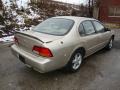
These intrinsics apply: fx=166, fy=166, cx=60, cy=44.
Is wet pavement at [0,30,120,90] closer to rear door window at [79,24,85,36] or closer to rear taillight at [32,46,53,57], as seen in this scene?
rear taillight at [32,46,53,57]

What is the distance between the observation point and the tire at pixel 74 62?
4352 millimetres

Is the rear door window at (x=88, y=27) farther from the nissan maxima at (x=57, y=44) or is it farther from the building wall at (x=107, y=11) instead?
the building wall at (x=107, y=11)

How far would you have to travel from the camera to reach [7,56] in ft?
19.0

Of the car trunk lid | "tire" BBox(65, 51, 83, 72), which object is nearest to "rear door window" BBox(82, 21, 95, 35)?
"tire" BBox(65, 51, 83, 72)

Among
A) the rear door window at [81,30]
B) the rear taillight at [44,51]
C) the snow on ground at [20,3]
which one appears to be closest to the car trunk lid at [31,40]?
the rear taillight at [44,51]

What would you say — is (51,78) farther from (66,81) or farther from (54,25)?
(54,25)

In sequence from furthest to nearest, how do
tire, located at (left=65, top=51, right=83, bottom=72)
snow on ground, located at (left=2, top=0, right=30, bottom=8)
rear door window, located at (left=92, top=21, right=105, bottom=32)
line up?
snow on ground, located at (left=2, top=0, right=30, bottom=8) < rear door window, located at (left=92, top=21, right=105, bottom=32) < tire, located at (left=65, top=51, right=83, bottom=72)

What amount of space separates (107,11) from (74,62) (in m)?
18.1

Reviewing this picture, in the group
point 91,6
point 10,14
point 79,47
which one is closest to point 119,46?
point 79,47

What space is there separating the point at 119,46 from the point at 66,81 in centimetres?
439

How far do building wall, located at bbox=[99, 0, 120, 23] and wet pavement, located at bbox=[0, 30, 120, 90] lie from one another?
16.5 meters

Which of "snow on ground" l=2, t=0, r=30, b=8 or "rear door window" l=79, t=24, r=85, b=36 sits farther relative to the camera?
"snow on ground" l=2, t=0, r=30, b=8

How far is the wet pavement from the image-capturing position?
3.89 m

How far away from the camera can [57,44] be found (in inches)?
151
